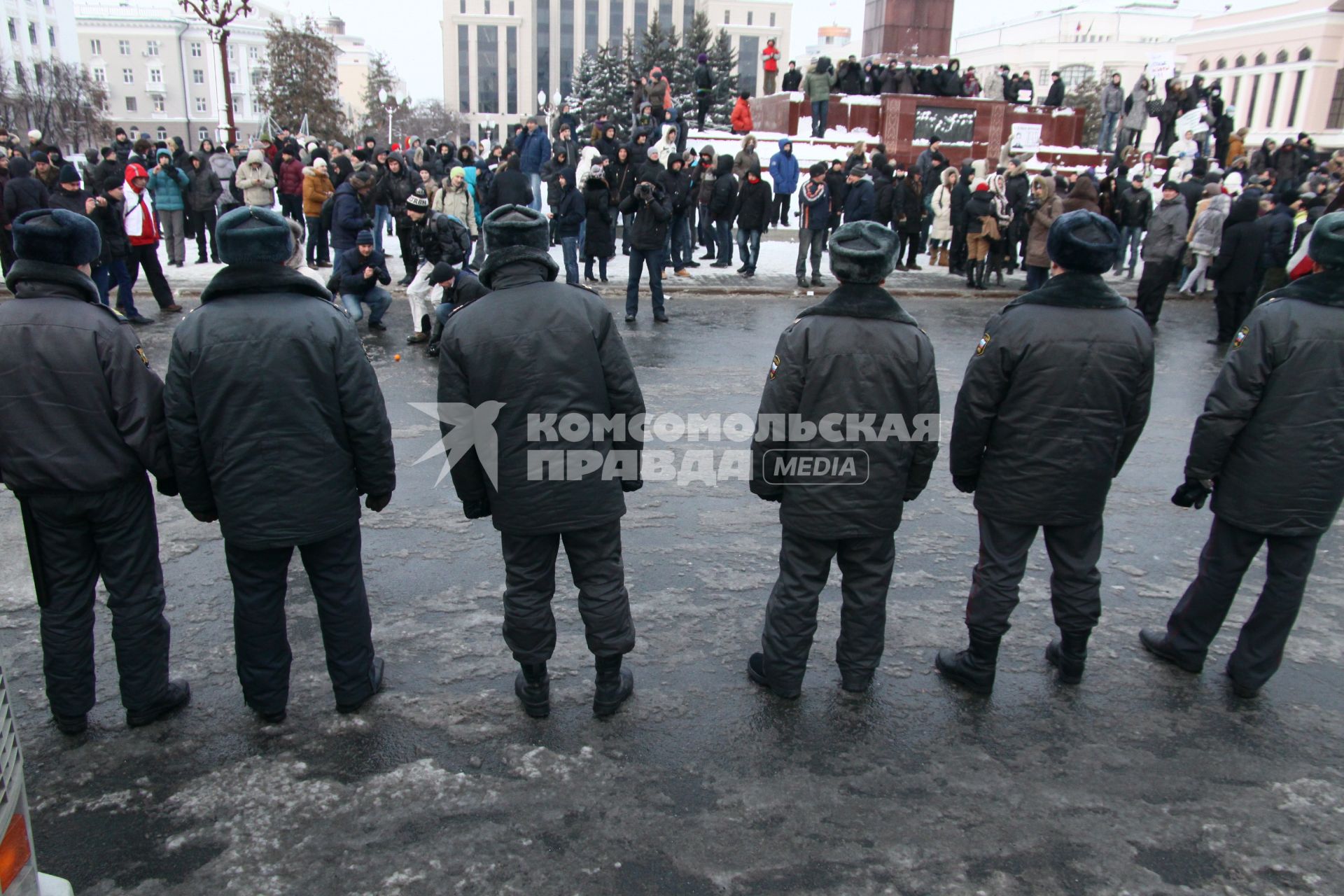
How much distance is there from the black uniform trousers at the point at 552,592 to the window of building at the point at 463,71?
127318 millimetres

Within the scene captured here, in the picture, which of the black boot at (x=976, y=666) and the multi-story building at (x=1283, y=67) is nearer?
the black boot at (x=976, y=666)

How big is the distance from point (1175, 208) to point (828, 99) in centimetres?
1667

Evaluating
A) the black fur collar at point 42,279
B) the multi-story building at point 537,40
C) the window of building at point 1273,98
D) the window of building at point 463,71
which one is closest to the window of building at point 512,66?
the multi-story building at point 537,40

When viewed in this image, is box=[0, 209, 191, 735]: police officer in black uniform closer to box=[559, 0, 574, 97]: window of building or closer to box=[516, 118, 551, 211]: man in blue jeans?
box=[516, 118, 551, 211]: man in blue jeans

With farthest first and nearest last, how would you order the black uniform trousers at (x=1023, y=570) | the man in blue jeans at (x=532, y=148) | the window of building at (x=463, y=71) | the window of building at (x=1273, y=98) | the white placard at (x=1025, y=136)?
the window of building at (x=463, y=71)
the window of building at (x=1273, y=98)
the white placard at (x=1025, y=136)
the man in blue jeans at (x=532, y=148)
the black uniform trousers at (x=1023, y=570)

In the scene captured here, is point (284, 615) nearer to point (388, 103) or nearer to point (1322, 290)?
point (1322, 290)

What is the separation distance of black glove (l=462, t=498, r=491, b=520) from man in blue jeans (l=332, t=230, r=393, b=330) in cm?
715

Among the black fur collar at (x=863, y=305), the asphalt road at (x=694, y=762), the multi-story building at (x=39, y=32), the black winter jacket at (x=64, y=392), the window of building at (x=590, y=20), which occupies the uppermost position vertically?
the window of building at (x=590, y=20)

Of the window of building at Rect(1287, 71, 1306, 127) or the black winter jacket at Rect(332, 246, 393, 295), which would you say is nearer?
the black winter jacket at Rect(332, 246, 393, 295)

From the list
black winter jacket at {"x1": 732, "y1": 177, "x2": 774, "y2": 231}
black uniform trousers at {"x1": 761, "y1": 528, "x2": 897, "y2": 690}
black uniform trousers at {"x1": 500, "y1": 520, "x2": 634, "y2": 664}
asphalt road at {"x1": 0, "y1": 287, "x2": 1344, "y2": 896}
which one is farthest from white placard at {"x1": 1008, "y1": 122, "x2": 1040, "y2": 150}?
black uniform trousers at {"x1": 500, "y1": 520, "x2": 634, "y2": 664}

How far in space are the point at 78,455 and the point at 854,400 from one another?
8.78ft

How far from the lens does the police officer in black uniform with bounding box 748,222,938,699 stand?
132 inches

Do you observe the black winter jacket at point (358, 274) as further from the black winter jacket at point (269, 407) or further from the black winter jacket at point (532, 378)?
the black winter jacket at point (532, 378)

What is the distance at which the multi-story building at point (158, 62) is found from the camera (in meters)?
85.9
